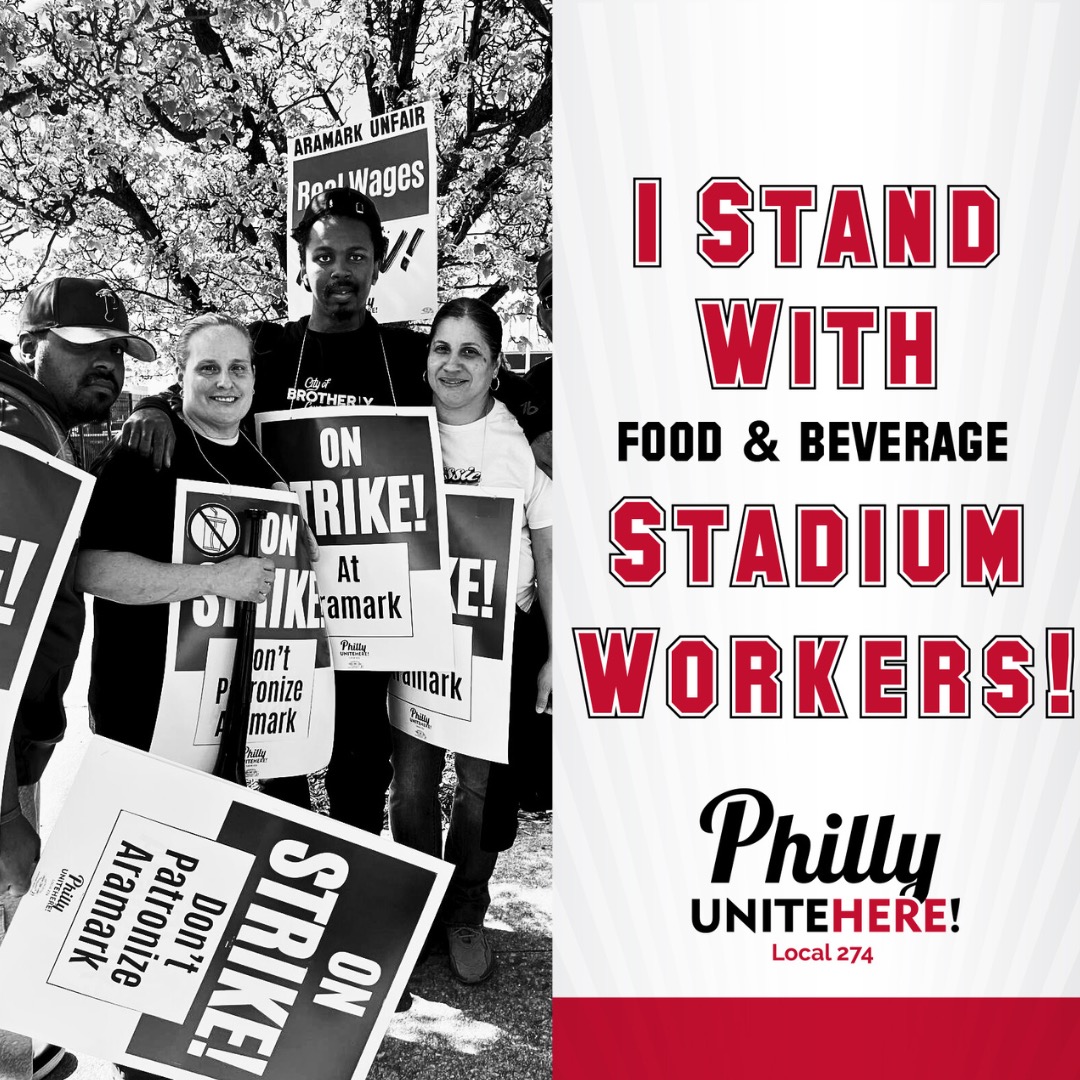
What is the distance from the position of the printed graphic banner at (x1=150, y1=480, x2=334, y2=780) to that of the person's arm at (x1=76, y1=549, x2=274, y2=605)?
38mm

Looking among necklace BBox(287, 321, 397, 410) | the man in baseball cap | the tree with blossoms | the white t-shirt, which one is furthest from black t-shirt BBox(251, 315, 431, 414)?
the tree with blossoms

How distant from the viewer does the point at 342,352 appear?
2.89 m

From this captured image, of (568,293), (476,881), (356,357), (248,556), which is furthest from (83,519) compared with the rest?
(476,881)

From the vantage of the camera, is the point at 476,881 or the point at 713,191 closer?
the point at 713,191

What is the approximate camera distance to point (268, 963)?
2.75m

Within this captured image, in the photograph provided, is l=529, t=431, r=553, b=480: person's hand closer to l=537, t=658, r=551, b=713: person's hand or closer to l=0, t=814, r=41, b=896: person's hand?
l=537, t=658, r=551, b=713: person's hand

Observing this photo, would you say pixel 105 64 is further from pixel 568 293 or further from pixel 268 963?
pixel 268 963

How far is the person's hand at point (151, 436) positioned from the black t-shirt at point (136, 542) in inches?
0.8

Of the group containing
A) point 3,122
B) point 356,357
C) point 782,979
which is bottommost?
point 782,979

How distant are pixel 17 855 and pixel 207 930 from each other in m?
0.47

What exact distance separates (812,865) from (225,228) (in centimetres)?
261

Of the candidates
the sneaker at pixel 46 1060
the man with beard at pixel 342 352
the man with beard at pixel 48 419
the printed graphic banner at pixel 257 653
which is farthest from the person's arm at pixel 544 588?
the sneaker at pixel 46 1060

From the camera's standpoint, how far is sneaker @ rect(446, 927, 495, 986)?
10.2 ft

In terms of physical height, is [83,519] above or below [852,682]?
above
